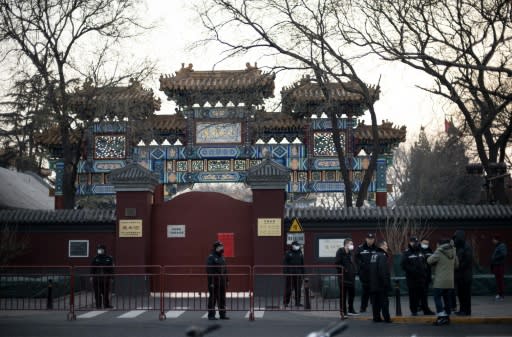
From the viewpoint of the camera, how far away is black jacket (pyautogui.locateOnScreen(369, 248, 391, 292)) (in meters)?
15.7

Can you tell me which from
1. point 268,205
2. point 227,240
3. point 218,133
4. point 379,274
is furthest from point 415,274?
point 218,133

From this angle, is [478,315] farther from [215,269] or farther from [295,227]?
[295,227]

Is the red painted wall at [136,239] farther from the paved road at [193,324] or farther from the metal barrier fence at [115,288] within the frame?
the paved road at [193,324]

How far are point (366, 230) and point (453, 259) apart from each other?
345 inches

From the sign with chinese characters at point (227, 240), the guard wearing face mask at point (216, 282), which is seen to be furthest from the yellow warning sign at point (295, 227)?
the guard wearing face mask at point (216, 282)

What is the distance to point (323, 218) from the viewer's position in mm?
24719

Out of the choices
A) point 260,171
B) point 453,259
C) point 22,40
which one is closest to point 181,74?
point 22,40

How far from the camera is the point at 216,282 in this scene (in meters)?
17.5

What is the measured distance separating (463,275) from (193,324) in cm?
598

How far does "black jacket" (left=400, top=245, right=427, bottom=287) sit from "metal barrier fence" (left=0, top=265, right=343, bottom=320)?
1.74m

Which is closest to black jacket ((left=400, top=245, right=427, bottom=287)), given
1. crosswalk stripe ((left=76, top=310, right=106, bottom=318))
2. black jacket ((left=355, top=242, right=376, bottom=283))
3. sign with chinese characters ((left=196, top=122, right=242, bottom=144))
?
black jacket ((left=355, top=242, right=376, bottom=283))

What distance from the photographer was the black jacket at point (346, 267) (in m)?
→ 17.7

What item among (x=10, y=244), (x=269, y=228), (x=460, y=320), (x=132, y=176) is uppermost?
(x=132, y=176)

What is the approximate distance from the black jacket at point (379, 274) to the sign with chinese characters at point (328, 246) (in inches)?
342
